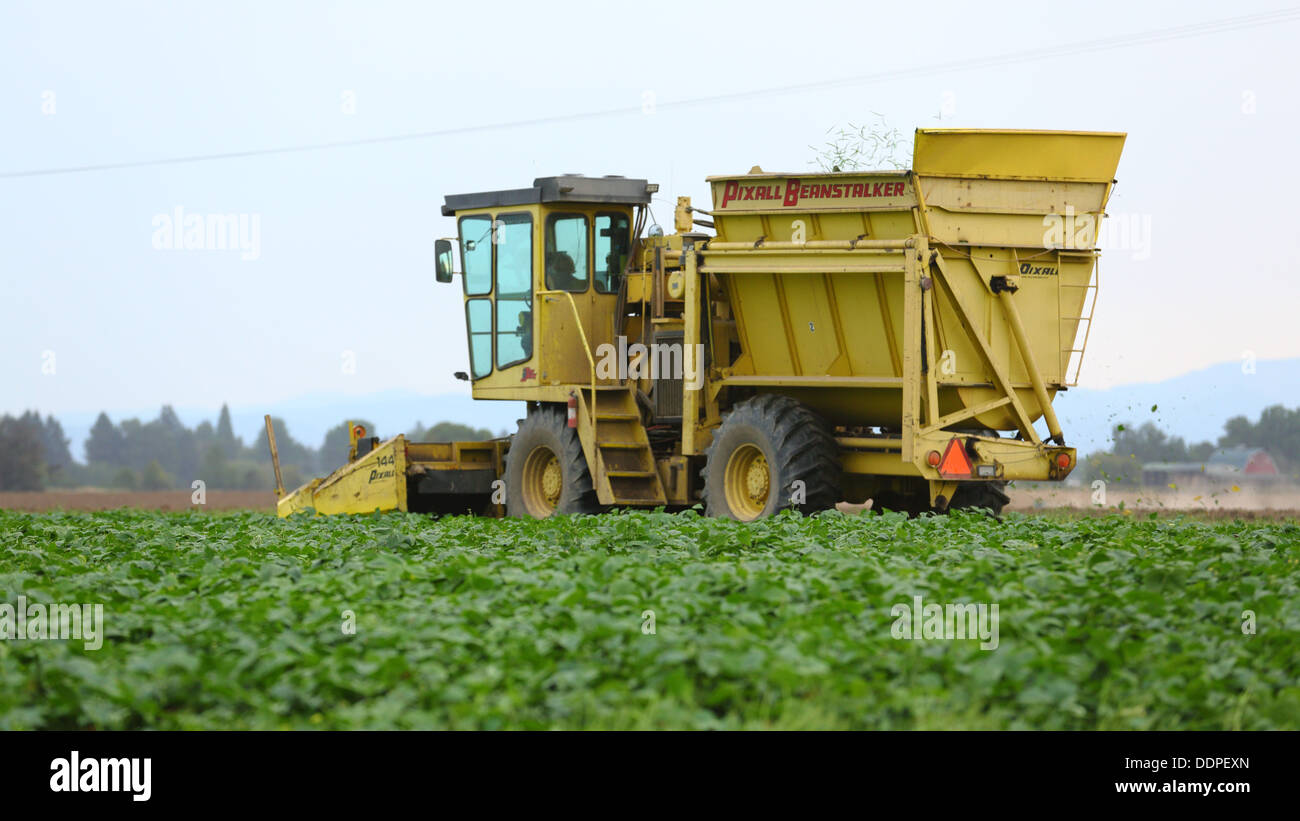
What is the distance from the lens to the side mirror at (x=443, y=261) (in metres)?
17.0

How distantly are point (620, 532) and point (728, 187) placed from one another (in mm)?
4103

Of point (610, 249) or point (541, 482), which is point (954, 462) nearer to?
point (610, 249)

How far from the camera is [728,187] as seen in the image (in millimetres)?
13938

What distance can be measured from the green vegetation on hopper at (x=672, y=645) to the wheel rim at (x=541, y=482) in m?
6.44

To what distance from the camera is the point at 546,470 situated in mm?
16641

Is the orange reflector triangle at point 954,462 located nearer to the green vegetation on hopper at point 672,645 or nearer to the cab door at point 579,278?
the green vegetation on hopper at point 672,645

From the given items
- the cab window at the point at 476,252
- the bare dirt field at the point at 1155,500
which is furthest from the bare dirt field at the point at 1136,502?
the cab window at the point at 476,252

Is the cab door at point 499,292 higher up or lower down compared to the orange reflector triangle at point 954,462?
higher up

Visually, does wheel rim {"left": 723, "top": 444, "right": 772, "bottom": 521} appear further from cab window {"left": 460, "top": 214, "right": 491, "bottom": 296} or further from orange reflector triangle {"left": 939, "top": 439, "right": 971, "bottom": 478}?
cab window {"left": 460, "top": 214, "right": 491, "bottom": 296}

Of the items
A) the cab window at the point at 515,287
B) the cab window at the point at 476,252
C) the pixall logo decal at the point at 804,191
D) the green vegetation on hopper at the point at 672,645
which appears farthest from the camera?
the cab window at the point at 476,252

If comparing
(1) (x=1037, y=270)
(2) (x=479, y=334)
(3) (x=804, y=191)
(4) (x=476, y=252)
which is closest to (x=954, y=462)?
(1) (x=1037, y=270)

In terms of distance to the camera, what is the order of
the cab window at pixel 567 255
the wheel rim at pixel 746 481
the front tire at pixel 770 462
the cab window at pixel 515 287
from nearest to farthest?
the front tire at pixel 770 462 < the wheel rim at pixel 746 481 < the cab window at pixel 567 255 < the cab window at pixel 515 287

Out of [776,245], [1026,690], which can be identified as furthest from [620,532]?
[1026,690]
